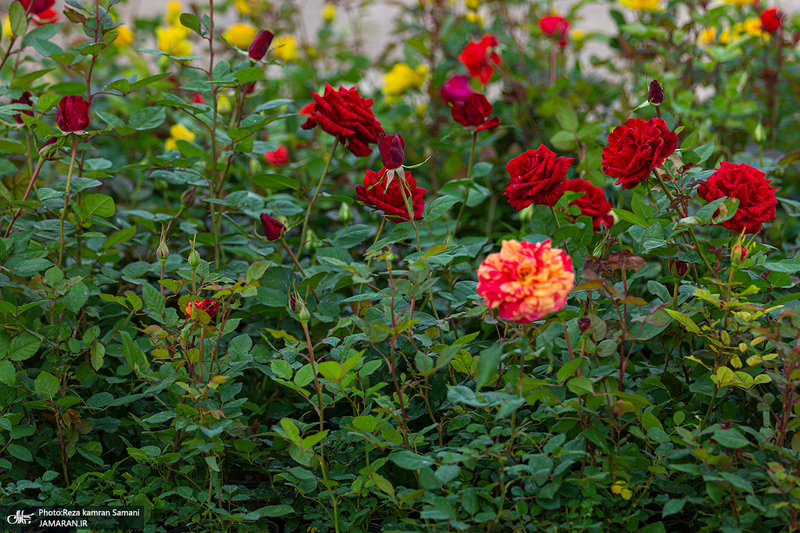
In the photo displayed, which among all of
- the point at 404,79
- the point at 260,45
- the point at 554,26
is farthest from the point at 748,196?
the point at 404,79

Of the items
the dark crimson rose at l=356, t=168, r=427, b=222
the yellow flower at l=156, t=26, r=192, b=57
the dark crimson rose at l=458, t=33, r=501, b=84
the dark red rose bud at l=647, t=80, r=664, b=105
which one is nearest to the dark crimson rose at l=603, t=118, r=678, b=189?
the dark red rose bud at l=647, t=80, r=664, b=105

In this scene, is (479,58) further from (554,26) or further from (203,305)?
(203,305)

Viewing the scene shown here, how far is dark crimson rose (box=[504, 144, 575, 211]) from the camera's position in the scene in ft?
3.52

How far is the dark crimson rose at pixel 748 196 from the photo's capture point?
1032 mm

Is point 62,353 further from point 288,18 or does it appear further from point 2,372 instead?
point 288,18

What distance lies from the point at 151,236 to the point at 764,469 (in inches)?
52.3

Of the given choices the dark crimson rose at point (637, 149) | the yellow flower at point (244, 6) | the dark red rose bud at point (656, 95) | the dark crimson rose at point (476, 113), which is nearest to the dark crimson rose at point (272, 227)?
the dark crimson rose at point (476, 113)

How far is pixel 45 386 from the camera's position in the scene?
1.08 m

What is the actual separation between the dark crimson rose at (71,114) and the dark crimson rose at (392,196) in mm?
516

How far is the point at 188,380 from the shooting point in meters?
1.04

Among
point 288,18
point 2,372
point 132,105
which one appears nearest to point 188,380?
point 2,372

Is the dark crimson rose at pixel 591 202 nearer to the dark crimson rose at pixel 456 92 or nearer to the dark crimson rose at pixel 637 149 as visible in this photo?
the dark crimson rose at pixel 637 149

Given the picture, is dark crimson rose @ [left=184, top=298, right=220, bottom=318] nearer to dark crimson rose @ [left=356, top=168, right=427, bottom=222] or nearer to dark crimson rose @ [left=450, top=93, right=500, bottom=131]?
dark crimson rose @ [left=356, top=168, right=427, bottom=222]

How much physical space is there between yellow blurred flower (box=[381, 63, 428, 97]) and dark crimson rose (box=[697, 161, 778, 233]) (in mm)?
1676
